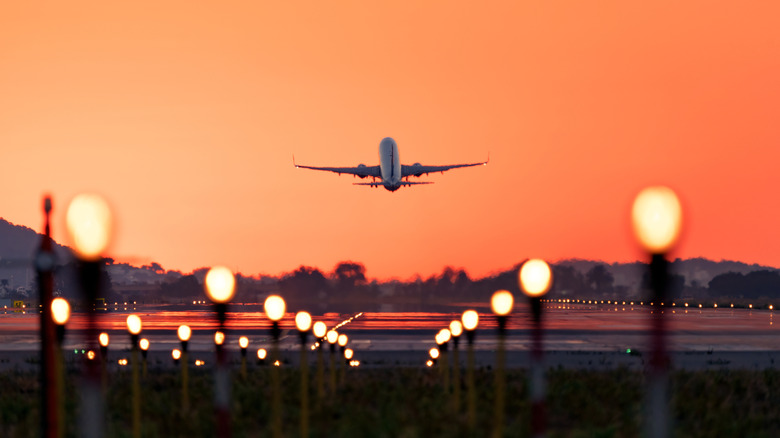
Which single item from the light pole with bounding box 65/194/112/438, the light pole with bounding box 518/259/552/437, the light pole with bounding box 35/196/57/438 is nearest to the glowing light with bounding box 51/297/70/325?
the light pole with bounding box 35/196/57/438

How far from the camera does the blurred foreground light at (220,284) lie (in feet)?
40.2

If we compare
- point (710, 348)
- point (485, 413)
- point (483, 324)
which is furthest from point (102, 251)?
point (483, 324)

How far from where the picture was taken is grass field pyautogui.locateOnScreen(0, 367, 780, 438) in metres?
17.9

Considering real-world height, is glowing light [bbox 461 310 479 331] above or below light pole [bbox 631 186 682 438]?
below

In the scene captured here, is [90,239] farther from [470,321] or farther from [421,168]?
[421,168]

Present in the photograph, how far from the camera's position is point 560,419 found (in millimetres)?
20406

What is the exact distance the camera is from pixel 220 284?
40.3ft

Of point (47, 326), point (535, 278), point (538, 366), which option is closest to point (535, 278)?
point (535, 278)

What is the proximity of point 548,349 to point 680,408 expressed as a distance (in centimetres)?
1811

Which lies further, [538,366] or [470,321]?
[470,321]

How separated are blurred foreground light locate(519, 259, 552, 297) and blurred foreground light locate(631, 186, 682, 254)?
285cm

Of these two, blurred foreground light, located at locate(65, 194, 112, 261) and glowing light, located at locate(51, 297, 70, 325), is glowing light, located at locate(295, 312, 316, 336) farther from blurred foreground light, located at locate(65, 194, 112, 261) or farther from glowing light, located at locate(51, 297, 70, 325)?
blurred foreground light, located at locate(65, 194, 112, 261)

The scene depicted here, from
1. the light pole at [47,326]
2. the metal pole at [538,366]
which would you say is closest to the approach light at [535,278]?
the metal pole at [538,366]

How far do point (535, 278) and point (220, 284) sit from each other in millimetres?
3908
